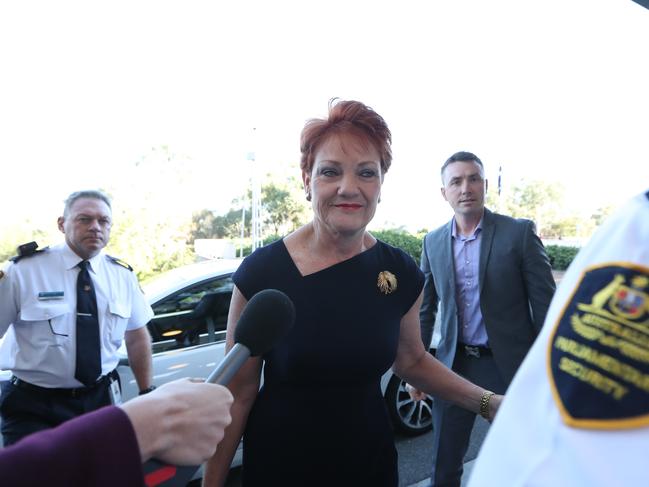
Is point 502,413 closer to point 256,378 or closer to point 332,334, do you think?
point 332,334

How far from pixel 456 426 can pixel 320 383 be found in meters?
1.64

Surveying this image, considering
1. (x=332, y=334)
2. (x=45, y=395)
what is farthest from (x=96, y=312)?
(x=332, y=334)

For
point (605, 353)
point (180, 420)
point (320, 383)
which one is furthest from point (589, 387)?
point (320, 383)

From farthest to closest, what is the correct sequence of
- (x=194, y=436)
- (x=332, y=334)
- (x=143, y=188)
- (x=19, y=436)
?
(x=143, y=188) → (x=19, y=436) → (x=332, y=334) → (x=194, y=436)

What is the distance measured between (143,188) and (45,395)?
15.4m

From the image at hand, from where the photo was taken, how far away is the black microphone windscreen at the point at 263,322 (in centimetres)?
91

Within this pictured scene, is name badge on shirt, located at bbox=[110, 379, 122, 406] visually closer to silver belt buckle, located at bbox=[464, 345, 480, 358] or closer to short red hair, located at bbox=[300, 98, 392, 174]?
short red hair, located at bbox=[300, 98, 392, 174]

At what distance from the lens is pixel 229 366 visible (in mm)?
785

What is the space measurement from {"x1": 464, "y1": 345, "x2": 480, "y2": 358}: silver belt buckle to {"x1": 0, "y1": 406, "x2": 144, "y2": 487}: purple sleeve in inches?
100

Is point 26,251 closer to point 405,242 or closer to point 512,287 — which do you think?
point 512,287

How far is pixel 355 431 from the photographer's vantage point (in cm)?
157

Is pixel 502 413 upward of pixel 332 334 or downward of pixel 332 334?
upward

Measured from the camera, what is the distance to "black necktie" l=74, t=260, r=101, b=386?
250 centimetres

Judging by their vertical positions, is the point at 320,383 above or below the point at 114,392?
above
